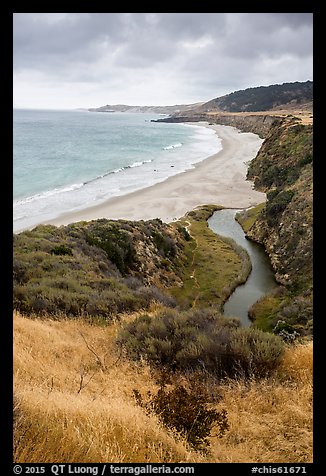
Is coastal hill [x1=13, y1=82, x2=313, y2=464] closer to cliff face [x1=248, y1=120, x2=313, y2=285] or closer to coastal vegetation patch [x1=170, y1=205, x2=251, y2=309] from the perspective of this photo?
coastal vegetation patch [x1=170, y1=205, x2=251, y2=309]

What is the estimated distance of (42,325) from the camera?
365 inches

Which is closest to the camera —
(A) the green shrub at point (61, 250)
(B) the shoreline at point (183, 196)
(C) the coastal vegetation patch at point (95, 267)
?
(C) the coastal vegetation patch at point (95, 267)

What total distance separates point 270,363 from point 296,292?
18494mm

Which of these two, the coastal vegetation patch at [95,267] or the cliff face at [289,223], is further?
the cliff face at [289,223]

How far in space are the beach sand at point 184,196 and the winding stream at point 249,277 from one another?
16.7 ft

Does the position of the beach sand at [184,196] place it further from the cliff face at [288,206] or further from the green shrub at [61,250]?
the green shrub at [61,250]

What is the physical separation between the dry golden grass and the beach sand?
29647 millimetres

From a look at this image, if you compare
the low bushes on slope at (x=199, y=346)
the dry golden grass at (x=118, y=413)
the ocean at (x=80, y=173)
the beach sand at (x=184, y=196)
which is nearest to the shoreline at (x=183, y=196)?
the beach sand at (x=184, y=196)

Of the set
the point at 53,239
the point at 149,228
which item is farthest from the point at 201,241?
the point at 53,239

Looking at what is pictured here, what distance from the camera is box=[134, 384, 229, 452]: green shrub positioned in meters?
4.78

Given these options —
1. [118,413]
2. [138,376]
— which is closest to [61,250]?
[138,376]

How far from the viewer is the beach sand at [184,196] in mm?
39688

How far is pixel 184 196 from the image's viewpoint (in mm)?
49531

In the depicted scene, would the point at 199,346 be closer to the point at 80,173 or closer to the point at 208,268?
the point at 208,268
